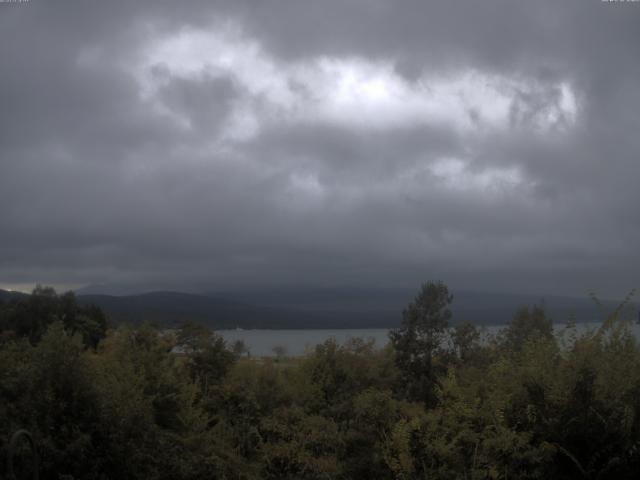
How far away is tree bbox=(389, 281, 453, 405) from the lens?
21406mm

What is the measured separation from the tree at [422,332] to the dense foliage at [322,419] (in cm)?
462

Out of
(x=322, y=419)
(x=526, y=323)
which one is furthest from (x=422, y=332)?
(x=322, y=419)

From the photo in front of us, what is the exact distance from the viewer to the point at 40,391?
10.9m

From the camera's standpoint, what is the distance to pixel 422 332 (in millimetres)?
21781

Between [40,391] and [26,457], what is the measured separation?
1127 mm

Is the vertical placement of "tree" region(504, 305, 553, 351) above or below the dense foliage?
above

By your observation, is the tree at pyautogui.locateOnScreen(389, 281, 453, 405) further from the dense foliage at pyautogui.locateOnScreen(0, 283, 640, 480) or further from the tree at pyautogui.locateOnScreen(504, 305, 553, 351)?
the dense foliage at pyautogui.locateOnScreen(0, 283, 640, 480)

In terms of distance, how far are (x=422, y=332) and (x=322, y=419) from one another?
26.6 feet

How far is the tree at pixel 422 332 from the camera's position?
21406 millimetres

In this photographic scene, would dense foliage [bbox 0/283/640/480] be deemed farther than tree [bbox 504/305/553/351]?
No

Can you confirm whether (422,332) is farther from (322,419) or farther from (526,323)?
(322,419)

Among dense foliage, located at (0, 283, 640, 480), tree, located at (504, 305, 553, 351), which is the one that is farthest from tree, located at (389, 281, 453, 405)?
dense foliage, located at (0, 283, 640, 480)

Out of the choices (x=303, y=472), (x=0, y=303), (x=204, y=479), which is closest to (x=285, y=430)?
(x=303, y=472)

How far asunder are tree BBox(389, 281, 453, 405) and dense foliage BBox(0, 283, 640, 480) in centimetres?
462
